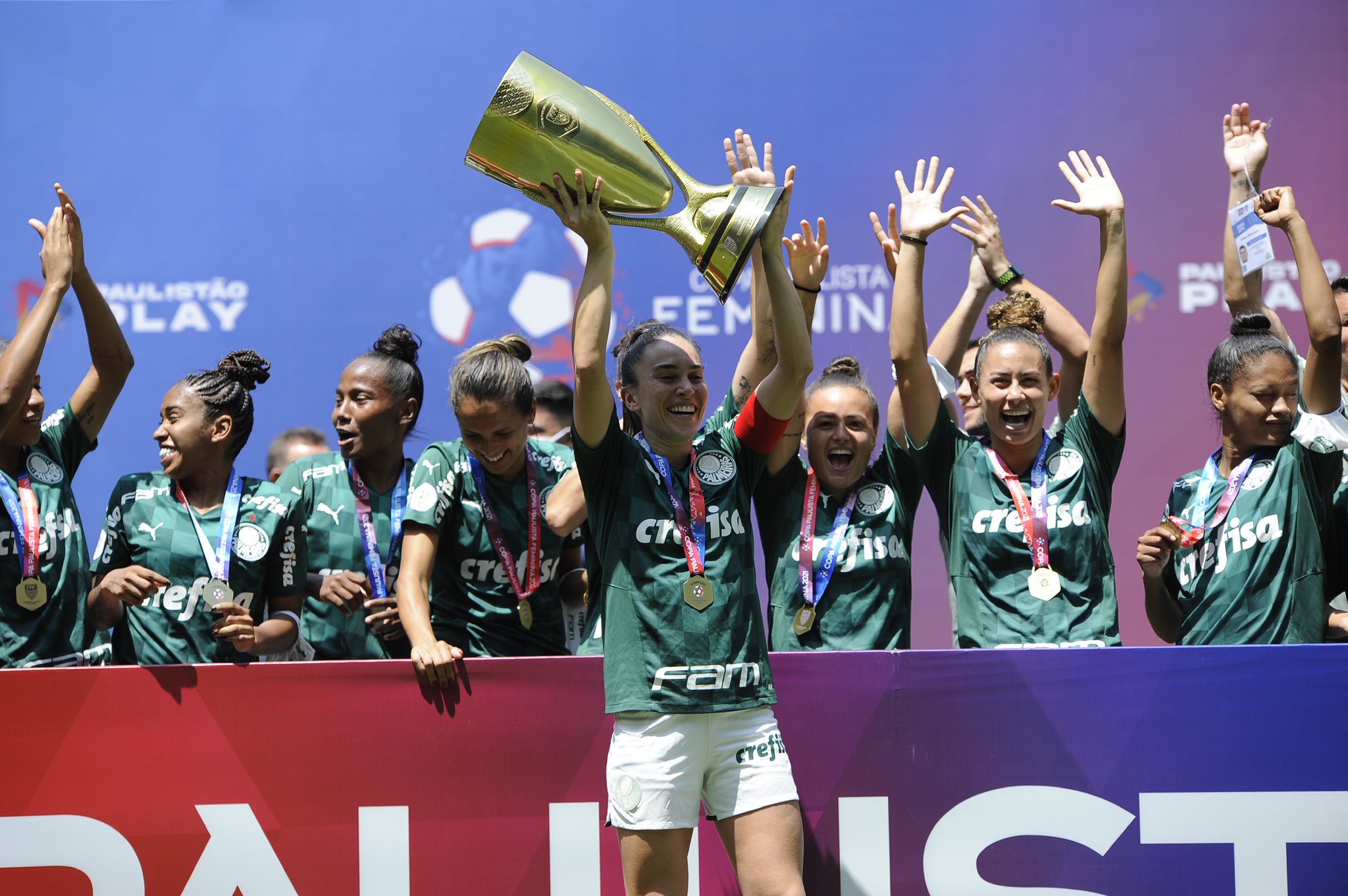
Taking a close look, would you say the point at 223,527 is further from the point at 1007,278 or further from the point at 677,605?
the point at 1007,278

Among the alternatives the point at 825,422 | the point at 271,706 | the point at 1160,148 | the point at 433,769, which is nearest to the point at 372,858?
the point at 433,769

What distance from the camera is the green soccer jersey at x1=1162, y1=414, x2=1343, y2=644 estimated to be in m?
3.24

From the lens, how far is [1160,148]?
5.48 metres

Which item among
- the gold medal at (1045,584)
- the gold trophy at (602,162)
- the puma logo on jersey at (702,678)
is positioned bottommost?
the puma logo on jersey at (702,678)

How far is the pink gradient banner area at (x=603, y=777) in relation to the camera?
3047 mm

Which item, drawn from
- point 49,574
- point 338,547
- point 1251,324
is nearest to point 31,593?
point 49,574

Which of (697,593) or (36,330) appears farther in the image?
(36,330)

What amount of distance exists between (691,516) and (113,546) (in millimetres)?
1655

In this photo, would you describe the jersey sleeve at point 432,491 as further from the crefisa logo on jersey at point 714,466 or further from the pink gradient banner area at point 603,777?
the crefisa logo on jersey at point 714,466

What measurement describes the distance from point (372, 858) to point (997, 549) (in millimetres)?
1757

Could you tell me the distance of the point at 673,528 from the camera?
9.33 feet

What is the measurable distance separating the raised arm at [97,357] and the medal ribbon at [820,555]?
79.2 inches

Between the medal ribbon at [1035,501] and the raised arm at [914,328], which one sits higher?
the raised arm at [914,328]

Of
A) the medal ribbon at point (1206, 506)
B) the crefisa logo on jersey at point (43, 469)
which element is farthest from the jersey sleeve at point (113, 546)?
the medal ribbon at point (1206, 506)
